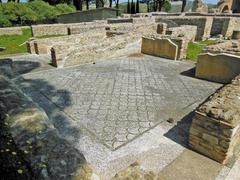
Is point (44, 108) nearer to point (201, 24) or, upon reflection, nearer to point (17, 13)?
point (201, 24)

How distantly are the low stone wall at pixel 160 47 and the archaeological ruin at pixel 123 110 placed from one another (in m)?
0.05

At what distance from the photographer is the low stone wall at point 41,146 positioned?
Result: 1.62 metres

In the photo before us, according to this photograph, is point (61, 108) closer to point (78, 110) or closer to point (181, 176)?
point (78, 110)

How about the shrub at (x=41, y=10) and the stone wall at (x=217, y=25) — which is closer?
the stone wall at (x=217, y=25)

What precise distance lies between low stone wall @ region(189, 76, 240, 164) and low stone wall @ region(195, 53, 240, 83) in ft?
11.1

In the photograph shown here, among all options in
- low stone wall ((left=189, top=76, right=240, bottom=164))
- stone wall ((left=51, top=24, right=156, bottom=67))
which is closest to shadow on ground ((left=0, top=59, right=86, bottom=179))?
stone wall ((left=51, top=24, right=156, bottom=67))

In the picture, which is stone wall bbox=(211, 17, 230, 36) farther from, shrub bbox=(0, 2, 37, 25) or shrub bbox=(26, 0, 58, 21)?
shrub bbox=(0, 2, 37, 25)

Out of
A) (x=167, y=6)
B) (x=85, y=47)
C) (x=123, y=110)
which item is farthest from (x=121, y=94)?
(x=167, y=6)

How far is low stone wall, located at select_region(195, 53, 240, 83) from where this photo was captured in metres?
6.62

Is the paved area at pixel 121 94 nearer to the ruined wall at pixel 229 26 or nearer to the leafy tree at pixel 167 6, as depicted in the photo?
the ruined wall at pixel 229 26

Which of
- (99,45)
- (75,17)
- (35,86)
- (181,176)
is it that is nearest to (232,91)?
(181,176)

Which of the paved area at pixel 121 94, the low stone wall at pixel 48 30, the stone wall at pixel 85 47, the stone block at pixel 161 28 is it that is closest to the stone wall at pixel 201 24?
the stone block at pixel 161 28

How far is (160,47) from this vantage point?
10156 mm

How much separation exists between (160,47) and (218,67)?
3.71 metres
